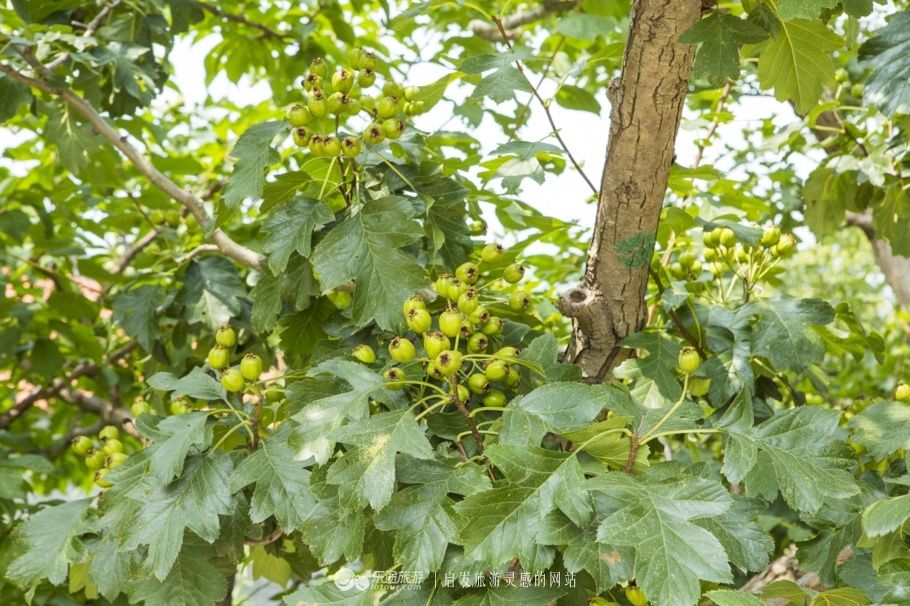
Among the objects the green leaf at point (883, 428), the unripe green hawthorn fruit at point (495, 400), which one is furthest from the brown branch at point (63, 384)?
the green leaf at point (883, 428)

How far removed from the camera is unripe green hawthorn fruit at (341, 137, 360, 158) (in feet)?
5.03

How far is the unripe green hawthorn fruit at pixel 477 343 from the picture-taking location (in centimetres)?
154

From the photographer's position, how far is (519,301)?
1721 millimetres

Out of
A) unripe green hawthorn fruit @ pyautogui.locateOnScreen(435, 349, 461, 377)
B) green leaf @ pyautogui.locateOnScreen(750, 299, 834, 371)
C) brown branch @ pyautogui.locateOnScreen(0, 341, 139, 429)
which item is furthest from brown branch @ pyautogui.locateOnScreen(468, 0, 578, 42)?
unripe green hawthorn fruit @ pyautogui.locateOnScreen(435, 349, 461, 377)

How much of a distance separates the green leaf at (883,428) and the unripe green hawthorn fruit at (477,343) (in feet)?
2.09

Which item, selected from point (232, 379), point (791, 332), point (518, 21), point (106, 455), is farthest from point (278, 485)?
point (518, 21)

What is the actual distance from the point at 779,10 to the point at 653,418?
61 cm

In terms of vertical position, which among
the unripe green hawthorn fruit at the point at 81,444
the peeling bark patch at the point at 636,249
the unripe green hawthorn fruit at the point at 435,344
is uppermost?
the peeling bark patch at the point at 636,249

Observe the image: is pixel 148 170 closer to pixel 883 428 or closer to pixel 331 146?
pixel 331 146

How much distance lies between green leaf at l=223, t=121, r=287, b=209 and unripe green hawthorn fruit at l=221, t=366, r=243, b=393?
29cm

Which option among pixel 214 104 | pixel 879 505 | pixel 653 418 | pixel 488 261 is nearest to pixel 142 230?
pixel 214 104

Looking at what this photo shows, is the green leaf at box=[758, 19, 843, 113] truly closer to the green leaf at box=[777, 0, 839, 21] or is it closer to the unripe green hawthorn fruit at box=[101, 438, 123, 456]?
the green leaf at box=[777, 0, 839, 21]

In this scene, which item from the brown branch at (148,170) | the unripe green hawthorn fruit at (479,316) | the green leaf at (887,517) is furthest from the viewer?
the brown branch at (148,170)

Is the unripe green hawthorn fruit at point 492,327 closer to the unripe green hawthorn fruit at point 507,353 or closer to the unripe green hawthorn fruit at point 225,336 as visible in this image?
the unripe green hawthorn fruit at point 507,353
